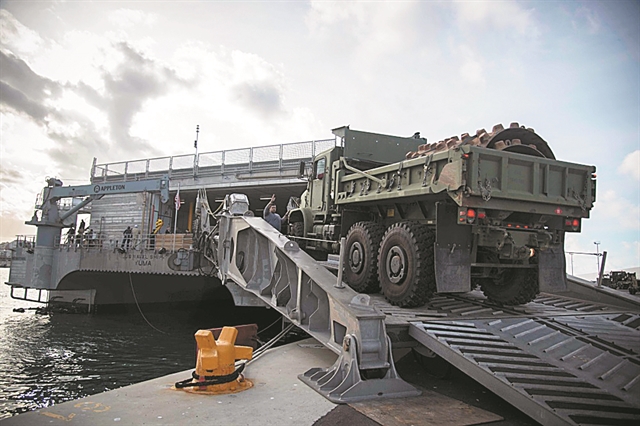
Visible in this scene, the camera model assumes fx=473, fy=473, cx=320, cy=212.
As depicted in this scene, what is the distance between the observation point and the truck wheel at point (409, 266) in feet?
21.2

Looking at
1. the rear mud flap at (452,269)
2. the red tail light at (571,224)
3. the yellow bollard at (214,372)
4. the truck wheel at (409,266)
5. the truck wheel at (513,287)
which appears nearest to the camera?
the yellow bollard at (214,372)

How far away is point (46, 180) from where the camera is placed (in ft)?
74.6

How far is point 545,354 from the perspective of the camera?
16.5 ft

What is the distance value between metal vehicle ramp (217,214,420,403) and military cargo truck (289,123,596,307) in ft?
3.88

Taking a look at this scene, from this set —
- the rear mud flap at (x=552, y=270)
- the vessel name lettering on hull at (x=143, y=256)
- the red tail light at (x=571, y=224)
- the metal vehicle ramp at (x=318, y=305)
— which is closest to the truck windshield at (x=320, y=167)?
the metal vehicle ramp at (x=318, y=305)

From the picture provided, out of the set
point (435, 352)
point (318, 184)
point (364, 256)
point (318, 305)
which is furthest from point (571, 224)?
point (318, 184)

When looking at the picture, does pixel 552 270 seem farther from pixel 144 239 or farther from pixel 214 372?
pixel 144 239

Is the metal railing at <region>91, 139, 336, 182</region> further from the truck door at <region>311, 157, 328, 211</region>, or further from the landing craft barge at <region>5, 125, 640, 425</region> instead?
the landing craft barge at <region>5, 125, 640, 425</region>

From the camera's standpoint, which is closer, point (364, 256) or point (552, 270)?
point (552, 270)

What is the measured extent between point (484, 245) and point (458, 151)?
1.60 metres

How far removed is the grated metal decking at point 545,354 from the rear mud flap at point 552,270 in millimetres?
396

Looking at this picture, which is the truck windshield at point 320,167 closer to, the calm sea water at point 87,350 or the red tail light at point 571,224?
the red tail light at point 571,224

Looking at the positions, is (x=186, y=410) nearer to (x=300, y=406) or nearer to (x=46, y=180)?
(x=300, y=406)

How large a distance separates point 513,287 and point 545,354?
2.46 m
